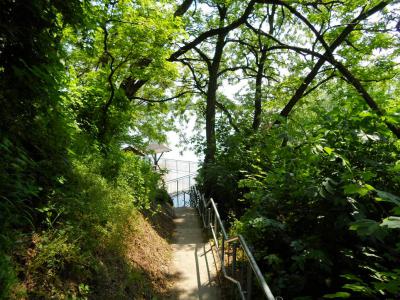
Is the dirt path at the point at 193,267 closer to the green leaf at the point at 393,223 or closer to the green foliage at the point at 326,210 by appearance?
the green foliage at the point at 326,210

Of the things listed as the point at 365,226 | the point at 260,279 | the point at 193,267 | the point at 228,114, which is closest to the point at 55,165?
the point at 260,279

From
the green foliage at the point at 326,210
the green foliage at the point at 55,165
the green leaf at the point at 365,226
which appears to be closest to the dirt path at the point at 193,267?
the green foliage at the point at 55,165

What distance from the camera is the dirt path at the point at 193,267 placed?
4.93 m

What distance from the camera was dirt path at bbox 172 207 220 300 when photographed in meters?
4.93

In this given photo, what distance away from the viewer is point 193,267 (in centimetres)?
595

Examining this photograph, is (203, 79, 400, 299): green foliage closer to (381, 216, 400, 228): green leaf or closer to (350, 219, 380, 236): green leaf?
(350, 219, 380, 236): green leaf

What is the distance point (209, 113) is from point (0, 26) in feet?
31.1

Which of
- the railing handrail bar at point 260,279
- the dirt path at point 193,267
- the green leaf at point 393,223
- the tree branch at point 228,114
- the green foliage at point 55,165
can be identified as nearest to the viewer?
the green leaf at point 393,223

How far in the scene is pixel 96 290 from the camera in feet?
11.4

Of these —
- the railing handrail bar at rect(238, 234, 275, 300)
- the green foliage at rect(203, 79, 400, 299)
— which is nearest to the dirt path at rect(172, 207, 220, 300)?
the green foliage at rect(203, 79, 400, 299)

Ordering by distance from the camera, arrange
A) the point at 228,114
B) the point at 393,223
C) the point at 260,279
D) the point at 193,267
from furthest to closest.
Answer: the point at 228,114 < the point at 193,267 < the point at 260,279 < the point at 393,223

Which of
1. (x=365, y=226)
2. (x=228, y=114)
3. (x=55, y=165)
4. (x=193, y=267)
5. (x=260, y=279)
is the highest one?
(x=228, y=114)

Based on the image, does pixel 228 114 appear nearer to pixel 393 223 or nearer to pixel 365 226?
pixel 365 226

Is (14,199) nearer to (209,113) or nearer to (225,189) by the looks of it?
(225,189)
